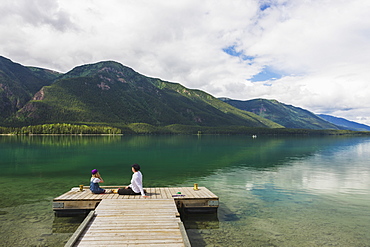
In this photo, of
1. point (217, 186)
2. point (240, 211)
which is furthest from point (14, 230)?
point (217, 186)

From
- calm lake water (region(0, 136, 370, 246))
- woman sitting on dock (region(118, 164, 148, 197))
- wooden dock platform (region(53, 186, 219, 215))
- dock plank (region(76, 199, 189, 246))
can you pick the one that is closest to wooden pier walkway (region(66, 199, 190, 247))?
dock plank (region(76, 199, 189, 246))

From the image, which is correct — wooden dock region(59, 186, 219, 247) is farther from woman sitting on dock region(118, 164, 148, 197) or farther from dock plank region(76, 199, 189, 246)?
woman sitting on dock region(118, 164, 148, 197)

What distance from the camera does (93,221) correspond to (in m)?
16.2

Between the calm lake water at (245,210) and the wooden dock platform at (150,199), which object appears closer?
the calm lake water at (245,210)

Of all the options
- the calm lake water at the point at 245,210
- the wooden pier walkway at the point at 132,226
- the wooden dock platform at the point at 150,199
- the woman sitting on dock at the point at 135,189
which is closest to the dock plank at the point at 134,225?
the wooden pier walkway at the point at 132,226

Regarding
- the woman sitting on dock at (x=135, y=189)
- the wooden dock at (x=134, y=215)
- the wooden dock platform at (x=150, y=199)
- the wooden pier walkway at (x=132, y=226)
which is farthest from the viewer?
the woman sitting on dock at (x=135, y=189)

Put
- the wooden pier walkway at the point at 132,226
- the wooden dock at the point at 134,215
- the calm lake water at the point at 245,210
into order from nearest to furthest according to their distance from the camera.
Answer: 1. the wooden pier walkway at the point at 132,226
2. the wooden dock at the point at 134,215
3. the calm lake water at the point at 245,210

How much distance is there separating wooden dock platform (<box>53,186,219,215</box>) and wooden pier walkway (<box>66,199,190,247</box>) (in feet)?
4.28

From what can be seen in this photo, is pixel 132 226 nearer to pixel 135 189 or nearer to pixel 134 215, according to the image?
pixel 134 215

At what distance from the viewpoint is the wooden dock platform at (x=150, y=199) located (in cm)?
2067

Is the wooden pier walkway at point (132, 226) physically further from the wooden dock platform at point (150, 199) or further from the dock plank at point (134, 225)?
the wooden dock platform at point (150, 199)

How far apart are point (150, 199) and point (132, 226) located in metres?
5.23

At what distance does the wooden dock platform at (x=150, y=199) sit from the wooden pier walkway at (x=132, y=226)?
1.31 m

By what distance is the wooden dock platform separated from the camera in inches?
814
